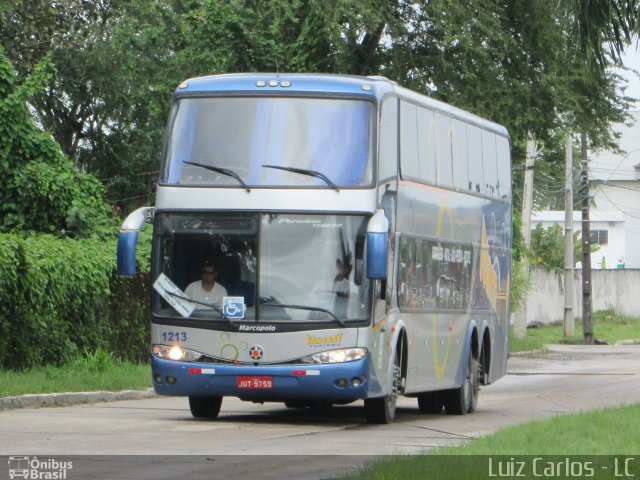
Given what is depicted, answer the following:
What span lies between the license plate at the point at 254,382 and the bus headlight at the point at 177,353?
23.8 inches

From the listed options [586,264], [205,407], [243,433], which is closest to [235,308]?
[243,433]

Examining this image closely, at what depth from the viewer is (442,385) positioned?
62.2 feet

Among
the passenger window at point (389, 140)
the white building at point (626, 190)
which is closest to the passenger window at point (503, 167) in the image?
the passenger window at point (389, 140)

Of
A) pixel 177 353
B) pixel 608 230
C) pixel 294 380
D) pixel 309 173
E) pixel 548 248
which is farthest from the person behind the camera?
pixel 608 230

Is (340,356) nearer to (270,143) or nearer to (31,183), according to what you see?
(270,143)

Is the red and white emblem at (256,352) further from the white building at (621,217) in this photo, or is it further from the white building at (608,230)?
the white building at (608,230)

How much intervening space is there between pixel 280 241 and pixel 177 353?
1.74 m

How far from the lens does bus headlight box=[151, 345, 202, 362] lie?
638 inches

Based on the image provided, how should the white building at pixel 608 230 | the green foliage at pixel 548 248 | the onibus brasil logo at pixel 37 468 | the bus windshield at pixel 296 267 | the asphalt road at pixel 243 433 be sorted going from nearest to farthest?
the onibus brasil logo at pixel 37 468, the asphalt road at pixel 243 433, the bus windshield at pixel 296 267, the green foliage at pixel 548 248, the white building at pixel 608 230

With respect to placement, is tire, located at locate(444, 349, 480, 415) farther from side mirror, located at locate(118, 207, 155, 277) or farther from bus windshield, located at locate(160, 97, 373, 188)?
side mirror, located at locate(118, 207, 155, 277)

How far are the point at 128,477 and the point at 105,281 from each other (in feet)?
45.0

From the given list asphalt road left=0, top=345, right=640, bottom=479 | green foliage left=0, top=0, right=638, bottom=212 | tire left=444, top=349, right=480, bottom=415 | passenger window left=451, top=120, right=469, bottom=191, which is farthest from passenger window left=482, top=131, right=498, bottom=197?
green foliage left=0, top=0, right=638, bottom=212

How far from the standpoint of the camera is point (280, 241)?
16.0 metres

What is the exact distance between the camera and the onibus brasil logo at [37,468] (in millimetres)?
10625
